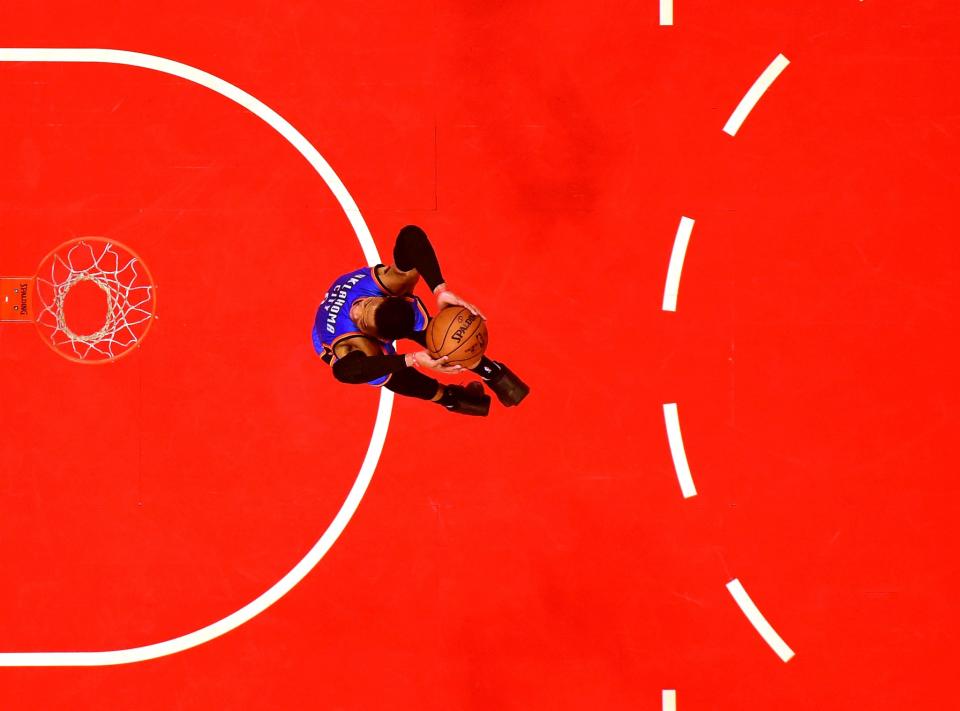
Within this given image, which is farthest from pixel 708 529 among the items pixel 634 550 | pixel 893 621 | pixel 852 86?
pixel 852 86

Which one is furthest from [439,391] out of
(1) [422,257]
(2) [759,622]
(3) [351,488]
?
(2) [759,622]

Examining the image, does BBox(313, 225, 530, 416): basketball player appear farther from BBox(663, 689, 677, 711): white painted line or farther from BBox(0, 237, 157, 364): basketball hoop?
BBox(663, 689, 677, 711): white painted line

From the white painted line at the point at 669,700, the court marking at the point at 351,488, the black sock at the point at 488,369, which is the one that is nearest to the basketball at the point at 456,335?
the black sock at the point at 488,369

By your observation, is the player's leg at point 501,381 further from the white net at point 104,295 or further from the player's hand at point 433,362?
the white net at point 104,295

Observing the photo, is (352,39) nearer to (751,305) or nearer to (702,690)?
(751,305)

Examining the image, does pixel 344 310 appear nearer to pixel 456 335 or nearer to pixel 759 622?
pixel 456 335

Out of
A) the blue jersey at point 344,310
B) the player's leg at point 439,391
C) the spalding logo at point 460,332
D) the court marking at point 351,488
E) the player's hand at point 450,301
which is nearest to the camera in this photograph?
the spalding logo at point 460,332

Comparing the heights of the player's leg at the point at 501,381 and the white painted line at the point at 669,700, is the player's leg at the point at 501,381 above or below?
above
